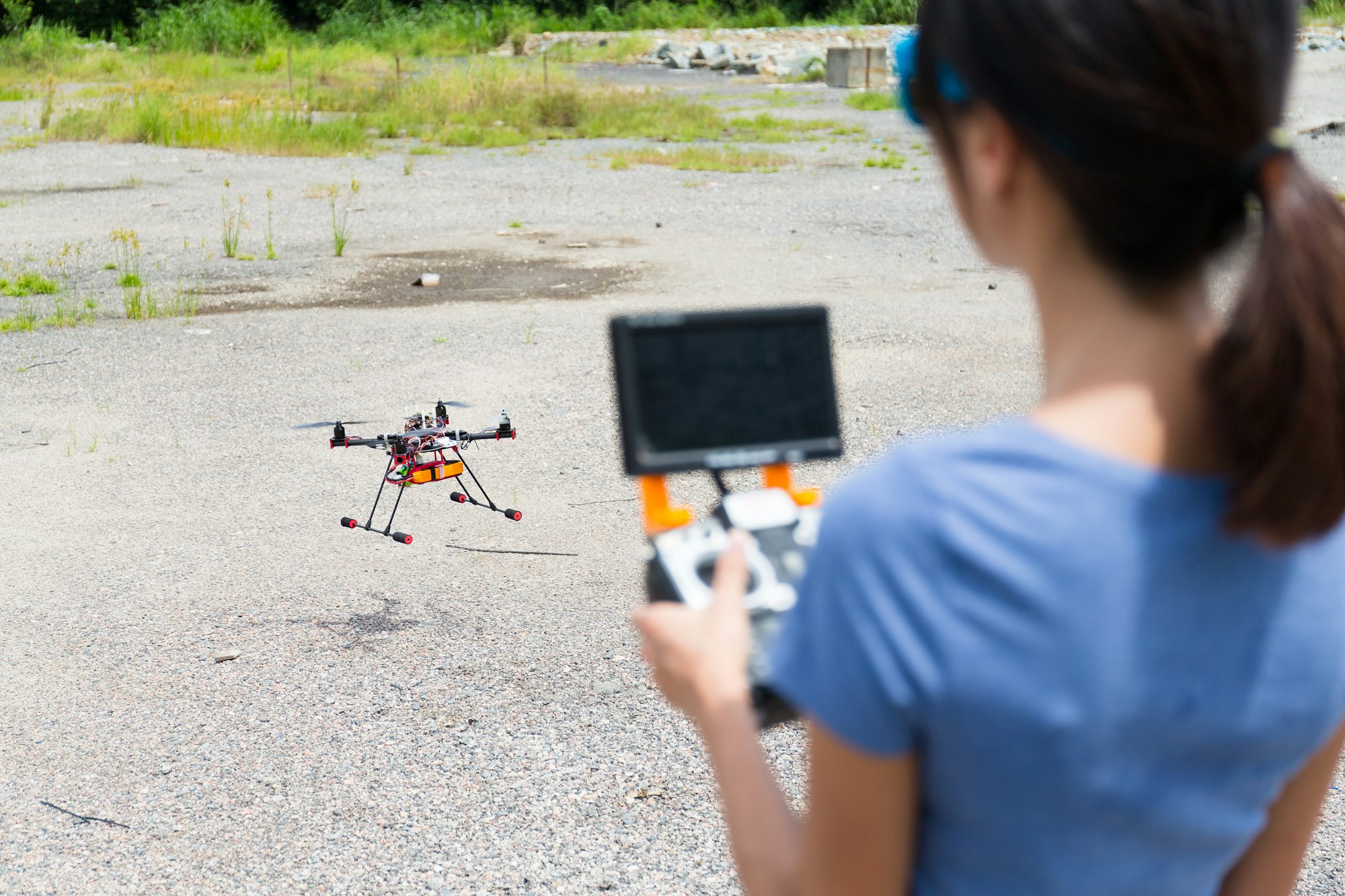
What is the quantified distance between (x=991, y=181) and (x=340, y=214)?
11377 millimetres

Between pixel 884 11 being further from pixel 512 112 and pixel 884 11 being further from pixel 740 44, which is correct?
pixel 512 112

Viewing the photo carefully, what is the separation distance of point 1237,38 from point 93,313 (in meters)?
8.05

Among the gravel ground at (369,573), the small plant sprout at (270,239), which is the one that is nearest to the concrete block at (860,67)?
the small plant sprout at (270,239)

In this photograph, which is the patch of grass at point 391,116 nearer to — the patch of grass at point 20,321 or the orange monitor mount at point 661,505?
the patch of grass at point 20,321

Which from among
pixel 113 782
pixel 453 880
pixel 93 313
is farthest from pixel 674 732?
pixel 93 313

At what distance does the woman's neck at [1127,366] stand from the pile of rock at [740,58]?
93.8 feet

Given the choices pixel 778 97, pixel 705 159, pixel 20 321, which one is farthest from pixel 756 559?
pixel 778 97

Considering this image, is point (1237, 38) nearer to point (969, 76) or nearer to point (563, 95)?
point (969, 76)

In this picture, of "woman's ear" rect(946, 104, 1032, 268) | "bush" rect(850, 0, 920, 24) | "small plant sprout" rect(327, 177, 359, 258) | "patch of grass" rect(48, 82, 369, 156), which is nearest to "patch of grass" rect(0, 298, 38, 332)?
"small plant sprout" rect(327, 177, 359, 258)

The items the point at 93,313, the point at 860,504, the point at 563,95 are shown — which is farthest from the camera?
the point at 563,95

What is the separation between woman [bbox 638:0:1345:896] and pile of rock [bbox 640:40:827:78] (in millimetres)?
28596

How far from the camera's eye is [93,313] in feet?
25.6

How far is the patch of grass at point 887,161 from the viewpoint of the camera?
14367 millimetres

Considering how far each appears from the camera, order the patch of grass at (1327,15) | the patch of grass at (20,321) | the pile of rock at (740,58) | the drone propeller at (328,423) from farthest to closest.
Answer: the patch of grass at (1327,15) < the pile of rock at (740,58) < the patch of grass at (20,321) < the drone propeller at (328,423)
